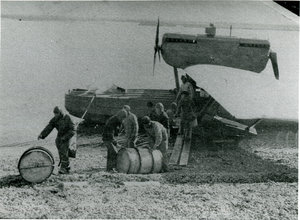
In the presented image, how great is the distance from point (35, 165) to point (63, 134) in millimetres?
680

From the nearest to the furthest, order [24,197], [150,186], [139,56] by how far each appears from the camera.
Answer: [24,197], [150,186], [139,56]

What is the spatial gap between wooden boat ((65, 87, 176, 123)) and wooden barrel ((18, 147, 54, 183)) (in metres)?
1.46

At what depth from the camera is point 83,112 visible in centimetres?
746

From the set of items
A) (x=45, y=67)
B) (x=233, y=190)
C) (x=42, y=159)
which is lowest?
(x=233, y=190)

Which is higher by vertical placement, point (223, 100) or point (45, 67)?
point (45, 67)

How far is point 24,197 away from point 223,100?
3.42 metres

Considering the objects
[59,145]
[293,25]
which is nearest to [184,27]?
[293,25]

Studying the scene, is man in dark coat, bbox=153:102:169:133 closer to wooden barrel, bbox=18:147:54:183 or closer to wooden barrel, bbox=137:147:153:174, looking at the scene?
wooden barrel, bbox=137:147:153:174

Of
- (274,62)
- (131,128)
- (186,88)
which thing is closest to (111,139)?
(131,128)

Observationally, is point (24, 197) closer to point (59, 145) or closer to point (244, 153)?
point (59, 145)

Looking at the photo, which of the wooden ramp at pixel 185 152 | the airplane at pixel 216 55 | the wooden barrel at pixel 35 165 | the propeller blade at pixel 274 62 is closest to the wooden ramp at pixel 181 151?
the wooden ramp at pixel 185 152

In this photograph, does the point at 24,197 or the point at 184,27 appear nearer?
the point at 24,197

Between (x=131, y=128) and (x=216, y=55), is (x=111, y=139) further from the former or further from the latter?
(x=216, y=55)

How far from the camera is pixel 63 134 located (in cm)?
603
